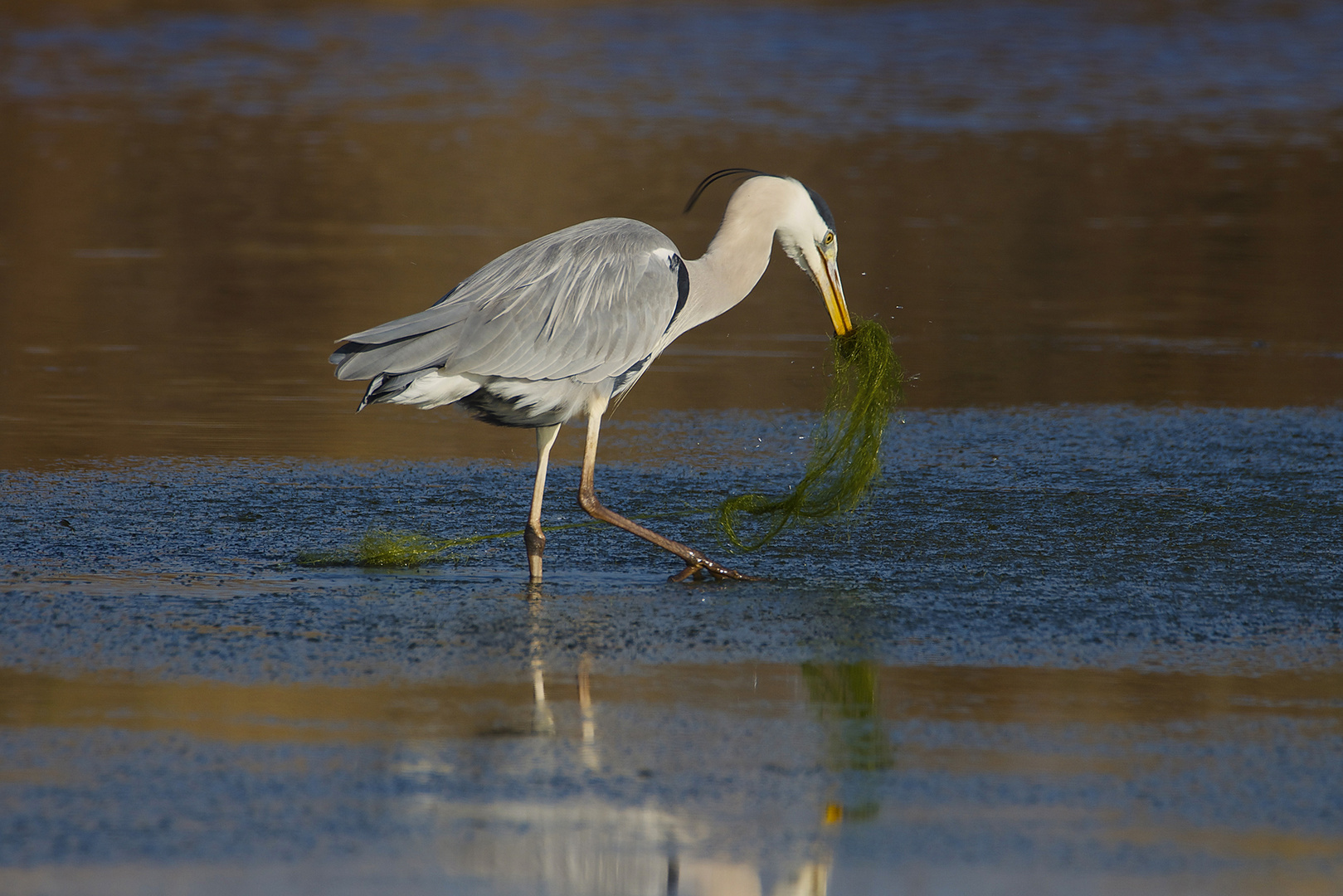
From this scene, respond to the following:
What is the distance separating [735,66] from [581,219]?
20.5 metres

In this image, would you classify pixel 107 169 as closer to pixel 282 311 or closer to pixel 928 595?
pixel 282 311

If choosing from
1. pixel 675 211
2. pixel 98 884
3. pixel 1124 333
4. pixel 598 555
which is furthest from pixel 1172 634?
pixel 675 211

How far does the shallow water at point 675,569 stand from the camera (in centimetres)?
455

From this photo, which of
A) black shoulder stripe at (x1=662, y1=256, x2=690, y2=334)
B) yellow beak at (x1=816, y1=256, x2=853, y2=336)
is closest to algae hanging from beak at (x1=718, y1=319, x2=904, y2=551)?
yellow beak at (x1=816, y1=256, x2=853, y2=336)

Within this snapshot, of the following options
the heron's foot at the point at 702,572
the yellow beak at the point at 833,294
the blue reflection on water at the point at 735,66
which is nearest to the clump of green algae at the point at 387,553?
the heron's foot at the point at 702,572

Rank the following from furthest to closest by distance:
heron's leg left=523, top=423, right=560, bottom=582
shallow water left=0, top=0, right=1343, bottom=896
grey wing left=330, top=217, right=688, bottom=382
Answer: heron's leg left=523, top=423, right=560, bottom=582 < grey wing left=330, top=217, right=688, bottom=382 < shallow water left=0, top=0, right=1343, bottom=896

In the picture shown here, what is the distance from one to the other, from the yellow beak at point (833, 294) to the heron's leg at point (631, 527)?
118 centimetres

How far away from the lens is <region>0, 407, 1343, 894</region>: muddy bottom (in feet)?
14.5

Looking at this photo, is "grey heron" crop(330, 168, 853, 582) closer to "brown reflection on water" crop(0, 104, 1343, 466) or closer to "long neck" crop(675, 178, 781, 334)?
"long neck" crop(675, 178, 781, 334)

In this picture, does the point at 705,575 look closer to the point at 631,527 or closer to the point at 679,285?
the point at 631,527

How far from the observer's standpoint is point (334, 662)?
5.94 m

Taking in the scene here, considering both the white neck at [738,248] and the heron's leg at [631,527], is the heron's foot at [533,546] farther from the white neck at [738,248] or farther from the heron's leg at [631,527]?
the white neck at [738,248]

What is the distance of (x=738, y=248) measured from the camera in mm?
7930

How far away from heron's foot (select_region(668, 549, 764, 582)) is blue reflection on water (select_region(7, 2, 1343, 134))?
1915cm
